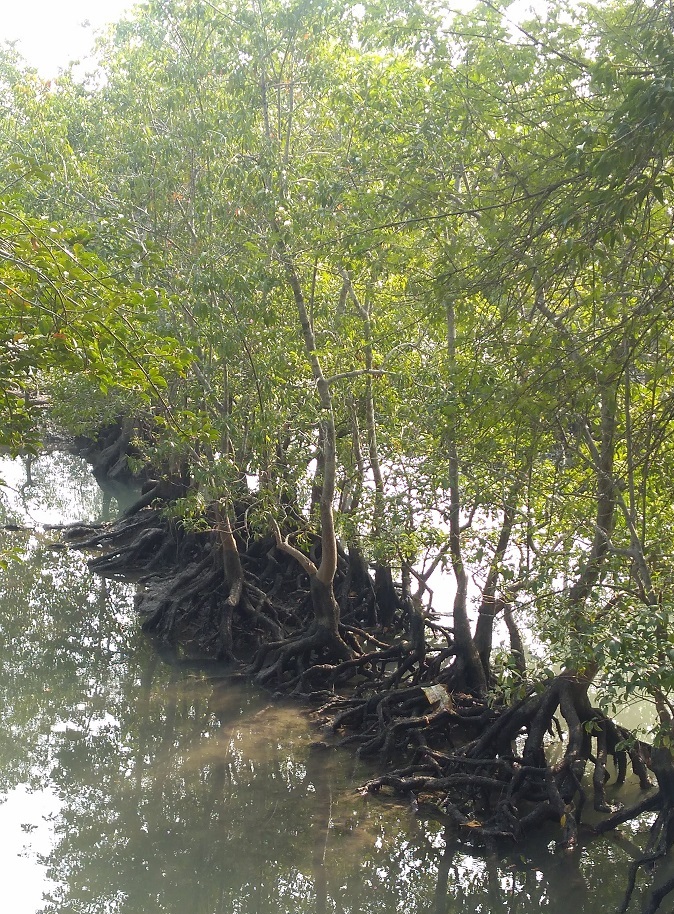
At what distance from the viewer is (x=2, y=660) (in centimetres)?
1174

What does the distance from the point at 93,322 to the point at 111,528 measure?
47.8 feet

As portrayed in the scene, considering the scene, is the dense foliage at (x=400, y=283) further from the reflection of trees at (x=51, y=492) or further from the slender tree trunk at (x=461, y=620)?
the reflection of trees at (x=51, y=492)

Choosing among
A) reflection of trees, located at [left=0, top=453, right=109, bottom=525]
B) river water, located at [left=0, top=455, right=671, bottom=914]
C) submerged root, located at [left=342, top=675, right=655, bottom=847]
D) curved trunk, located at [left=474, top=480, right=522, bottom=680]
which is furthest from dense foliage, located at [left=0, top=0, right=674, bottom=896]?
reflection of trees, located at [left=0, top=453, right=109, bottom=525]

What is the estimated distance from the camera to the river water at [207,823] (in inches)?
255

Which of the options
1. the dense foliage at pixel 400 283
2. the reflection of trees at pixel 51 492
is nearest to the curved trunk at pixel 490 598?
the dense foliage at pixel 400 283

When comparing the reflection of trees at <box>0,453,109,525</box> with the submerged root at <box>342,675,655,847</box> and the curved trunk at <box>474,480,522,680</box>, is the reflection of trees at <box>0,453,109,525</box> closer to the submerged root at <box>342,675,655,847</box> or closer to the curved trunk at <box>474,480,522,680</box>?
the curved trunk at <box>474,480,522,680</box>

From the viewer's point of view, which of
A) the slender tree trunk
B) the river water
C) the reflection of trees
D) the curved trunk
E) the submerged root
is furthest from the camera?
the reflection of trees

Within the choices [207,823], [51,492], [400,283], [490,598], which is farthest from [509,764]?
[51,492]

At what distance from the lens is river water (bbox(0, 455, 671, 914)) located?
6.47 meters

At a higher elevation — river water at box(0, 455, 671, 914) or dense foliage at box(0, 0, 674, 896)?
dense foliage at box(0, 0, 674, 896)

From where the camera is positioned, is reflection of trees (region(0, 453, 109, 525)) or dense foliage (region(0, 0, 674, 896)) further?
reflection of trees (region(0, 453, 109, 525))

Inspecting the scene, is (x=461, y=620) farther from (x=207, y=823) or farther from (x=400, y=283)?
(x=400, y=283)

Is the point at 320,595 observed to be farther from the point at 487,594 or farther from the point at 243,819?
the point at 243,819

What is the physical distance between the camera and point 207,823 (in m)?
7.55
